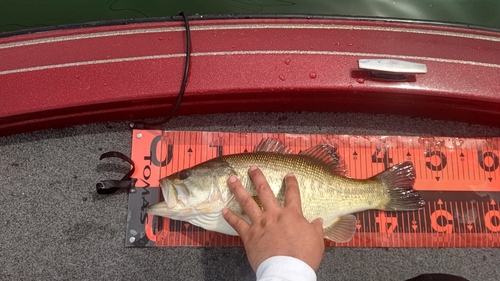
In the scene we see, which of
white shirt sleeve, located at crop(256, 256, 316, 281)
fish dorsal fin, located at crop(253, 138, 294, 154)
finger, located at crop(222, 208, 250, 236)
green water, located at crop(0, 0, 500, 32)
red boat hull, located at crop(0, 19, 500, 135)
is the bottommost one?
white shirt sleeve, located at crop(256, 256, 316, 281)

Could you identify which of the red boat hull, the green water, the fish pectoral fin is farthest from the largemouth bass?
the green water

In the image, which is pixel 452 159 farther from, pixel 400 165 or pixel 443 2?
pixel 443 2

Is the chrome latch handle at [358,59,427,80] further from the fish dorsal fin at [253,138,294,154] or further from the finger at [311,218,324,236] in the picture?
the finger at [311,218,324,236]

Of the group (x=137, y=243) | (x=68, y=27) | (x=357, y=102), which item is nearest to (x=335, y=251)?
(x=357, y=102)

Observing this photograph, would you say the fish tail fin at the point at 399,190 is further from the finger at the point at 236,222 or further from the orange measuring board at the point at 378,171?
the finger at the point at 236,222

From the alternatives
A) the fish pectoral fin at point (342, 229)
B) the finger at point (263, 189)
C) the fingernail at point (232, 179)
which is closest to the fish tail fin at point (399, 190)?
the fish pectoral fin at point (342, 229)

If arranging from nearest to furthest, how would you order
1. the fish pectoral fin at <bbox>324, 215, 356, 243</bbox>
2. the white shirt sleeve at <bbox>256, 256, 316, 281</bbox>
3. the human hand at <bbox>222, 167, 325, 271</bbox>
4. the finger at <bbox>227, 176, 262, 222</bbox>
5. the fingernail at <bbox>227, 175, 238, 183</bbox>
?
1. the white shirt sleeve at <bbox>256, 256, 316, 281</bbox>
2. the human hand at <bbox>222, 167, 325, 271</bbox>
3. the finger at <bbox>227, 176, 262, 222</bbox>
4. the fingernail at <bbox>227, 175, 238, 183</bbox>
5. the fish pectoral fin at <bbox>324, 215, 356, 243</bbox>
